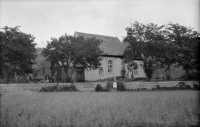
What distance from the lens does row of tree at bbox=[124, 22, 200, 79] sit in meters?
20.5

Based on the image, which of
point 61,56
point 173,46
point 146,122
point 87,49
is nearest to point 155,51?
point 173,46

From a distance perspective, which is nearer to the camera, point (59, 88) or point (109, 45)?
point (59, 88)

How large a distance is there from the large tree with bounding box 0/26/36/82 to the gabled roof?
12.9 m

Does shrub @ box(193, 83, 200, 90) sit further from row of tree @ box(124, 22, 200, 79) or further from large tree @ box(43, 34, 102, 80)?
large tree @ box(43, 34, 102, 80)

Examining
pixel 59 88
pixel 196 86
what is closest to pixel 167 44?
pixel 196 86

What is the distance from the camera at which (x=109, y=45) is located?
34.6 m

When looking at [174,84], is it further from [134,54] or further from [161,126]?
[161,126]

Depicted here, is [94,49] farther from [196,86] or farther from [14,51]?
[196,86]

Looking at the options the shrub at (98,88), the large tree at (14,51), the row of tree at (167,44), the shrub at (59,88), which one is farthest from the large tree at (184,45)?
the large tree at (14,51)

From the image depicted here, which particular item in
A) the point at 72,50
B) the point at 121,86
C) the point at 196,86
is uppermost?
the point at 72,50

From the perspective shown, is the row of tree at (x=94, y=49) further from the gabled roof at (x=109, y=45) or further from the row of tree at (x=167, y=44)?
the gabled roof at (x=109, y=45)

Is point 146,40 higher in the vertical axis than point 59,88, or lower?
higher

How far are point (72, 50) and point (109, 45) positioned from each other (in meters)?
16.8

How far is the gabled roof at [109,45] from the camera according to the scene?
107 feet
